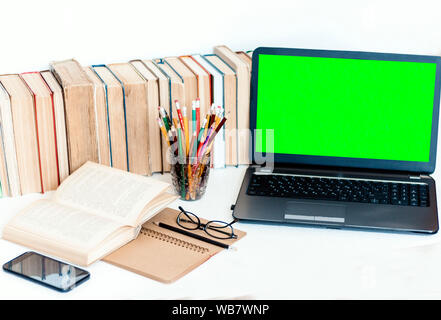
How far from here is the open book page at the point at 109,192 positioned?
1180 mm

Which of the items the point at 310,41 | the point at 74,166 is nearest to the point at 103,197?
the point at 74,166

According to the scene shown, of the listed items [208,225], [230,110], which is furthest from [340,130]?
[208,225]

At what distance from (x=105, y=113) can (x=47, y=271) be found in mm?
415

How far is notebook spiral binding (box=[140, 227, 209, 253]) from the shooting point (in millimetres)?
1135

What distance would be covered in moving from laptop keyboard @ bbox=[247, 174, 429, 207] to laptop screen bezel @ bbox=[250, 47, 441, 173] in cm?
6

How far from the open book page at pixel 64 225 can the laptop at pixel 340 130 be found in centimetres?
29

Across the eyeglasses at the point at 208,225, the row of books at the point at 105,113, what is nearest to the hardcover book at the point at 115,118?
the row of books at the point at 105,113

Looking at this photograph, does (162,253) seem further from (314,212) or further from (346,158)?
(346,158)

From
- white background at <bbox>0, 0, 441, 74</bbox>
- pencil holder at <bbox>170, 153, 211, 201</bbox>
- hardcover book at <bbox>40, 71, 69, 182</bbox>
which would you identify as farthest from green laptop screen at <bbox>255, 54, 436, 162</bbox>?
hardcover book at <bbox>40, 71, 69, 182</bbox>

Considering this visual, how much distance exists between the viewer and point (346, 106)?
1364 millimetres

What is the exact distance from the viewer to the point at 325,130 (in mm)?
1385

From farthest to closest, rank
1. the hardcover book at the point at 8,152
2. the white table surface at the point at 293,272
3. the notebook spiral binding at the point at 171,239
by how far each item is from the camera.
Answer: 1. the hardcover book at the point at 8,152
2. the notebook spiral binding at the point at 171,239
3. the white table surface at the point at 293,272

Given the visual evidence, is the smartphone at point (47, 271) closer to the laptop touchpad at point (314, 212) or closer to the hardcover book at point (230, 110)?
the laptop touchpad at point (314, 212)
